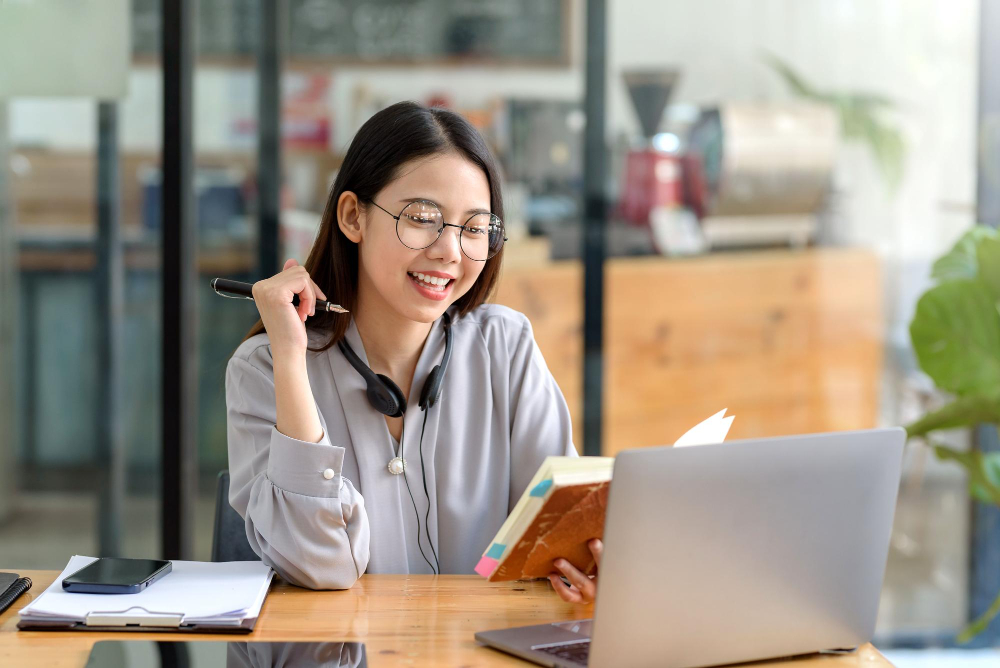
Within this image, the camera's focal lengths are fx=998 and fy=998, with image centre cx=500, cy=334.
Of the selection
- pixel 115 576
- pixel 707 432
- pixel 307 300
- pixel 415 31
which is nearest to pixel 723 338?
pixel 415 31

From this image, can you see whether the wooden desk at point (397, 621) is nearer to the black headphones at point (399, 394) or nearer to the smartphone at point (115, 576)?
the smartphone at point (115, 576)

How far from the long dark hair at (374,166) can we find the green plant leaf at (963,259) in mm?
1424

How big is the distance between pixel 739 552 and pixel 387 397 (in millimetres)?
692

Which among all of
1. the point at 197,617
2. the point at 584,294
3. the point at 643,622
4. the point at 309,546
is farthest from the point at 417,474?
the point at 584,294

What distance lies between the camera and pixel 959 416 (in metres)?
2.52

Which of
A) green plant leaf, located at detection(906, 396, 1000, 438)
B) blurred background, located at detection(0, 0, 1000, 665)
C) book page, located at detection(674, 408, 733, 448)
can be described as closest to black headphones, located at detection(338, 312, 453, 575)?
book page, located at detection(674, 408, 733, 448)

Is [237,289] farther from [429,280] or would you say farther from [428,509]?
[428,509]

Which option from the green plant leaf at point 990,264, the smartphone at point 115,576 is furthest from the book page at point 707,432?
the green plant leaf at point 990,264

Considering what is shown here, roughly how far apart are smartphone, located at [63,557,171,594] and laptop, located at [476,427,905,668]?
452 mm

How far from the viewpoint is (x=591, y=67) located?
9.50 feet

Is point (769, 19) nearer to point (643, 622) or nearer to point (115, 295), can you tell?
point (115, 295)

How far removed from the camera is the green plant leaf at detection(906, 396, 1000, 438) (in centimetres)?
247

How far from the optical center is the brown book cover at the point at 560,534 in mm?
1127

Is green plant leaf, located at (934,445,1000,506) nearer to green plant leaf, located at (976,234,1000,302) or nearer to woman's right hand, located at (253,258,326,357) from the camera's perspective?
green plant leaf, located at (976,234,1000,302)
